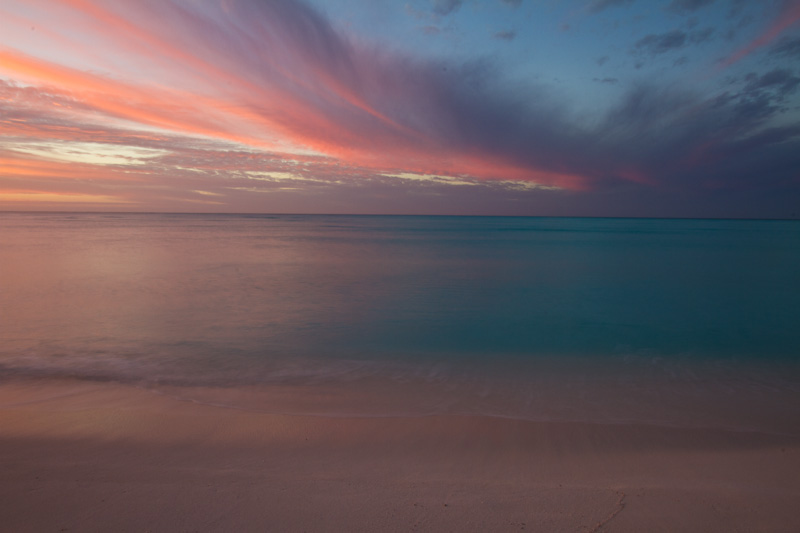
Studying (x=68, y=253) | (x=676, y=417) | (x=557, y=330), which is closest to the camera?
(x=676, y=417)

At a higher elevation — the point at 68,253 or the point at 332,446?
the point at 332,446

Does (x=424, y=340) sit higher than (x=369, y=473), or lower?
lower

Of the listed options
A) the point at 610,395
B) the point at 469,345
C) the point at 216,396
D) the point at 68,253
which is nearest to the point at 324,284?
the point at 469,345

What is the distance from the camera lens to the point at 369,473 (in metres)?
4.16

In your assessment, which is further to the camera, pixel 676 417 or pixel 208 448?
pixel 676 417

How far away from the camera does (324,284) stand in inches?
753

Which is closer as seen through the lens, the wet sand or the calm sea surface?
the wet sand

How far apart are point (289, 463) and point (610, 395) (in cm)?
509

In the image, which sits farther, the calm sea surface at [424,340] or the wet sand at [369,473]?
the calm sea surface at [424,340]

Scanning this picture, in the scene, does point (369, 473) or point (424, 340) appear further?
point (424, 340)

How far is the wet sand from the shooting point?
3.34 m

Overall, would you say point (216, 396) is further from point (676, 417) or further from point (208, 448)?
point (676, 417)

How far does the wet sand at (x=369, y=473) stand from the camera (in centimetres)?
334

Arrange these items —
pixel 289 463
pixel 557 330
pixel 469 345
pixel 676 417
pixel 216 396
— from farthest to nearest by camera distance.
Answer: pixel 557 330 < pixel 469 345 < pixel 216 396 < pixel 676 417 < pixel 289 463
